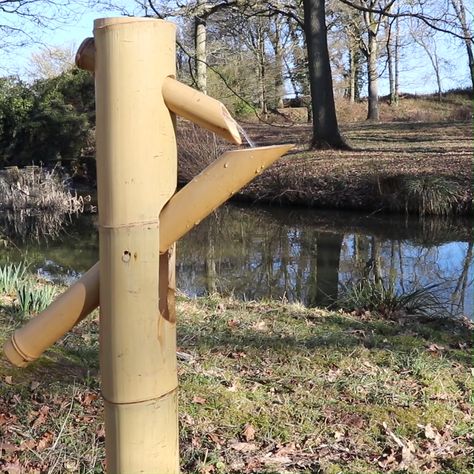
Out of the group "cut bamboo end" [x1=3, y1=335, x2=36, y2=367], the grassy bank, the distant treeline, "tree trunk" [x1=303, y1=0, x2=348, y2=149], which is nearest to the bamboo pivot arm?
"cut bamboo end" [x1=3, y1=335, x2=36, y2=367]

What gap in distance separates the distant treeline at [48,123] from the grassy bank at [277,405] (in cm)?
1512

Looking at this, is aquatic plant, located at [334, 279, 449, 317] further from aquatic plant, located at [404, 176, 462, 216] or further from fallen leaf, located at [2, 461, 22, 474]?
aquatic plant, located at [404, 176, 462, 216]

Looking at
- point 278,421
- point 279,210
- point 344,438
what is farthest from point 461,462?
point 279,210

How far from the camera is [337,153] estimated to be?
16.3 metres

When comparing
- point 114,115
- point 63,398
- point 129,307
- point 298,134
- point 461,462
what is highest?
point 298,134

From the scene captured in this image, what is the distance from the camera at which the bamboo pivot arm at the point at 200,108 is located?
1.43 metres

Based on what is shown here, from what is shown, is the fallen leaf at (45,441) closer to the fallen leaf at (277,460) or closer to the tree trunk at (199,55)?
the fallen leaf at (277,460)

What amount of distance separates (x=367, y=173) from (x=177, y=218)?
12.7 m

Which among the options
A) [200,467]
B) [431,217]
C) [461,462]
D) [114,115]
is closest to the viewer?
[114,115]

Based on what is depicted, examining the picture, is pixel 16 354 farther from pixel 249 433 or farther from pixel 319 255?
pixel 319 255

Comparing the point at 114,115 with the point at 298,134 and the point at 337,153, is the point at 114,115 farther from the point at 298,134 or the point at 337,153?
the point at 298,134

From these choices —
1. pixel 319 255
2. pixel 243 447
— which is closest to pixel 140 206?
pixel 243 447

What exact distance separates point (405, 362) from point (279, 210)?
10.7m

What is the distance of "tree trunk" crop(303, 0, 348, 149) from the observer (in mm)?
16984
